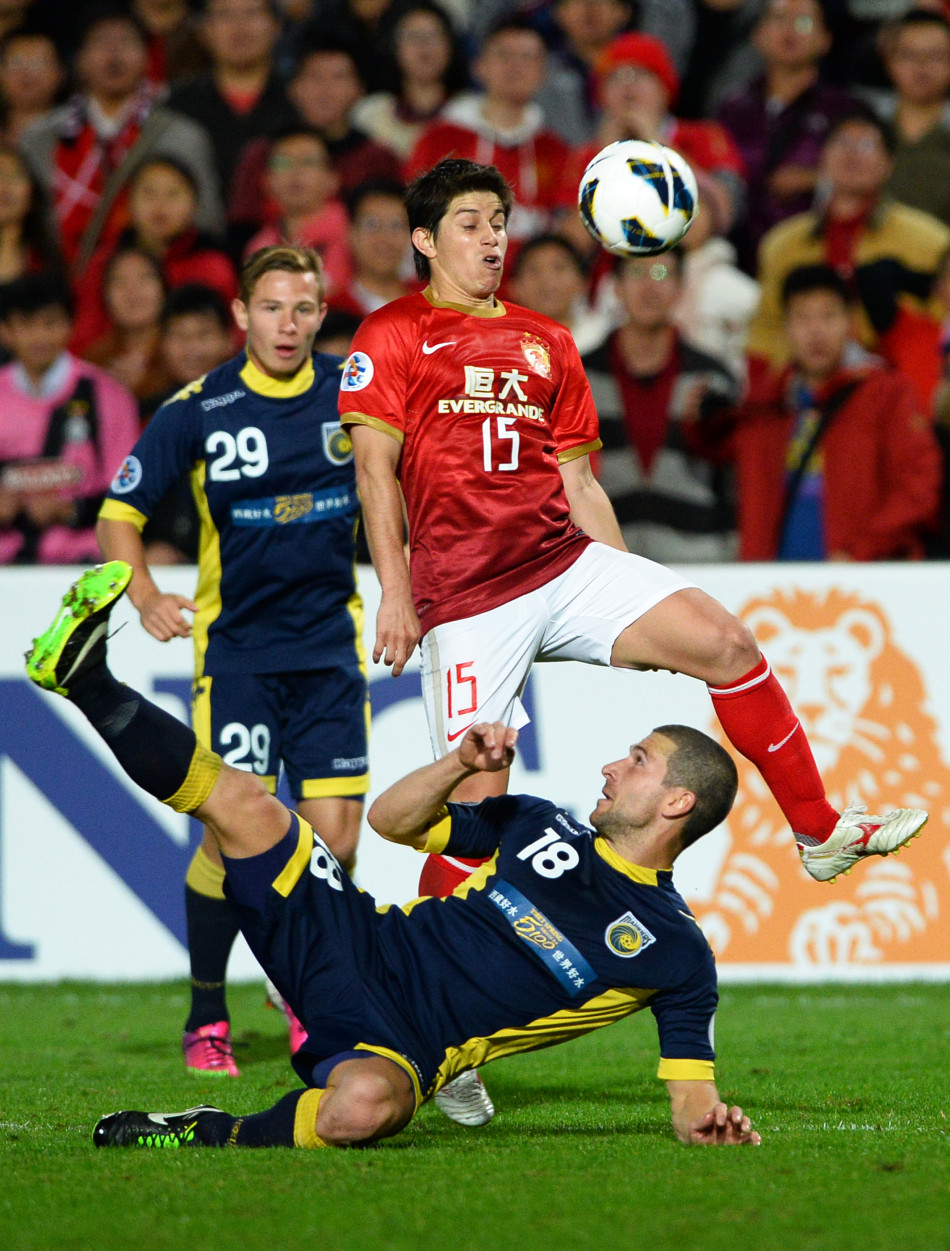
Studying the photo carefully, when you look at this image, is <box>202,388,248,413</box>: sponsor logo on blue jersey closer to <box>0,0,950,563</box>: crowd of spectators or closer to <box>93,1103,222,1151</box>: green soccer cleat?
<box>0,0,950,563</box>: crowd of spectators

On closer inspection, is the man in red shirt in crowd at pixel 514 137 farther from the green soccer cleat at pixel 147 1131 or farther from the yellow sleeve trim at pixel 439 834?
the green soccer cleat at pixel 147 1131

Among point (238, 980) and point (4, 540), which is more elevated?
point (4, 540)

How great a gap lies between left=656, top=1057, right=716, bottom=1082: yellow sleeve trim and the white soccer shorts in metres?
1.27

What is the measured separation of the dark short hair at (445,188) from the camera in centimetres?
532

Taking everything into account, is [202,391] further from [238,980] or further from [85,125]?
[85,125]

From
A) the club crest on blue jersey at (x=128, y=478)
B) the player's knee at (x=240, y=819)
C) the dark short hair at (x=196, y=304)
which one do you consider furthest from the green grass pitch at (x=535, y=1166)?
the dark short hair at (x=196, y=304)

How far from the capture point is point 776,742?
5055 millimetres

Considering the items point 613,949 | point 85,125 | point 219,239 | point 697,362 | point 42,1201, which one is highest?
point 85,125

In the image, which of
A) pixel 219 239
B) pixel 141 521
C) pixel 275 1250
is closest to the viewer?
pixel 275 1250

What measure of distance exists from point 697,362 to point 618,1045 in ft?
14.0

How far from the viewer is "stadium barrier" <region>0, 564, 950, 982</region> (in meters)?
7.92

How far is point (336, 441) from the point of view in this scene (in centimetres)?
636

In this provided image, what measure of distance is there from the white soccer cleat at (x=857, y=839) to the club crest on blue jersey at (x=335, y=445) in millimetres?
2360

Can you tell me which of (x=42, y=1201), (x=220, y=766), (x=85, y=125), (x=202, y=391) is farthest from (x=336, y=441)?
(x=85, y=125)
